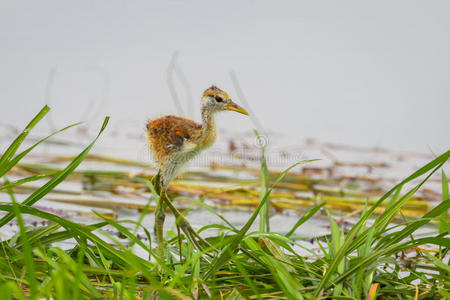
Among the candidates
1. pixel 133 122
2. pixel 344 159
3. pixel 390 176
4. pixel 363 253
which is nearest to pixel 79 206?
pixel 363 253

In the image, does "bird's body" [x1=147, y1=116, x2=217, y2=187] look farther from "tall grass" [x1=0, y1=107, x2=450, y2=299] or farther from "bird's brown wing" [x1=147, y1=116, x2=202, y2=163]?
"tall grass" [x1=0, y1=107, x2=450, y2=299]

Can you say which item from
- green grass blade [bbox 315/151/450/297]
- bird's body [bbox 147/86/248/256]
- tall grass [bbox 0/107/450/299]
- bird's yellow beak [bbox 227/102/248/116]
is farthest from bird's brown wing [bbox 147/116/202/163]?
green grass blade [bbox 315/151/450/297]

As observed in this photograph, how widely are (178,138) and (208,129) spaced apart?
108 millimetres

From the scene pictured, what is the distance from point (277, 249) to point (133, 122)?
16.9 feet

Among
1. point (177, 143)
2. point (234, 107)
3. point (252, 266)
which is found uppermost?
point (234, 107)

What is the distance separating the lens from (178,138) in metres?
1.61

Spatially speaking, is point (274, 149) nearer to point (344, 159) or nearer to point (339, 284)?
point (344, 159)

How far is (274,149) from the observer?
4.74 metres

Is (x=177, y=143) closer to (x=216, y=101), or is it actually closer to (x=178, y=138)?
(x=178, y=138)

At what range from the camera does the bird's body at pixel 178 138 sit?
63.2 inches

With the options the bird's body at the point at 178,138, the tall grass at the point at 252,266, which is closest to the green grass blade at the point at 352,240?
the tall grass at the point at 252,266

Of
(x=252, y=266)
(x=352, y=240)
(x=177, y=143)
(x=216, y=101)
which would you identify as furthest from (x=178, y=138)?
(x=352, y=240)

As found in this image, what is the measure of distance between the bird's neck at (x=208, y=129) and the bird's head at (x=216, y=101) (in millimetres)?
21

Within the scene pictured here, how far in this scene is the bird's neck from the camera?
1610 mm
